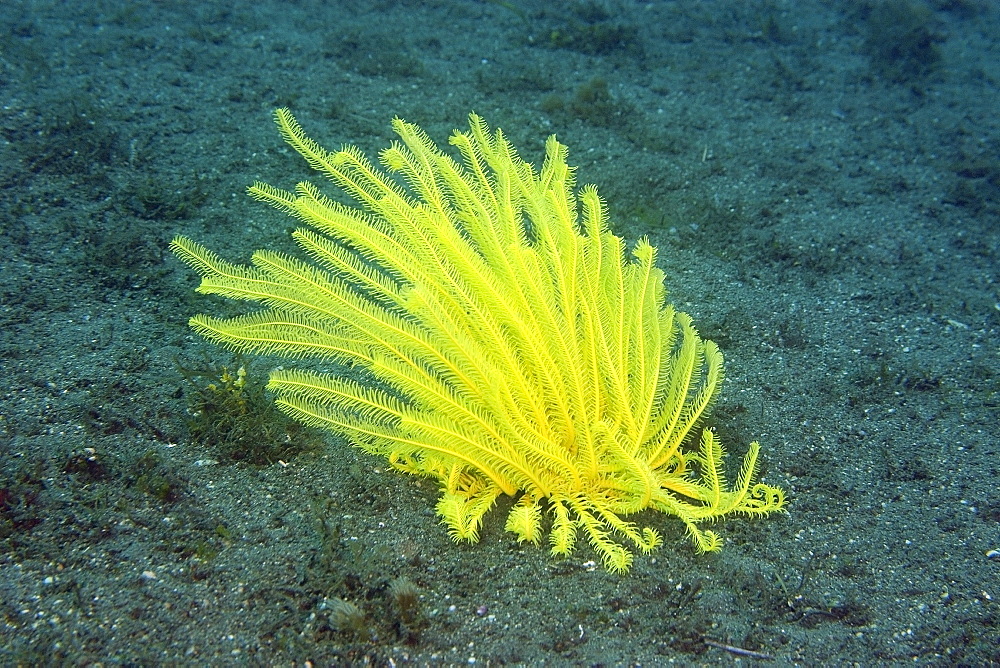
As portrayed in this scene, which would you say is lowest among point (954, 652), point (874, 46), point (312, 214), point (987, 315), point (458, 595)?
point (458, 595)

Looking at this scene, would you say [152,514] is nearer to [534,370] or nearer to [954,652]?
[534,370]

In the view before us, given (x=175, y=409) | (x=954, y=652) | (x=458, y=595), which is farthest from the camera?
(x=175, y=409)

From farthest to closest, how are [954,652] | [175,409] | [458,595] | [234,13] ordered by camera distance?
[234,13] → [175,409] → [458,595] → [954,652]

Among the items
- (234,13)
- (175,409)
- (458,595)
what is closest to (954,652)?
(458,595)

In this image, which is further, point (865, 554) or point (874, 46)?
point (874, 46)

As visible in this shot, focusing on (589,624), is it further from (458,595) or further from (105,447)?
(105,447)

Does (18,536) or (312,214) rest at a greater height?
(312,214)
